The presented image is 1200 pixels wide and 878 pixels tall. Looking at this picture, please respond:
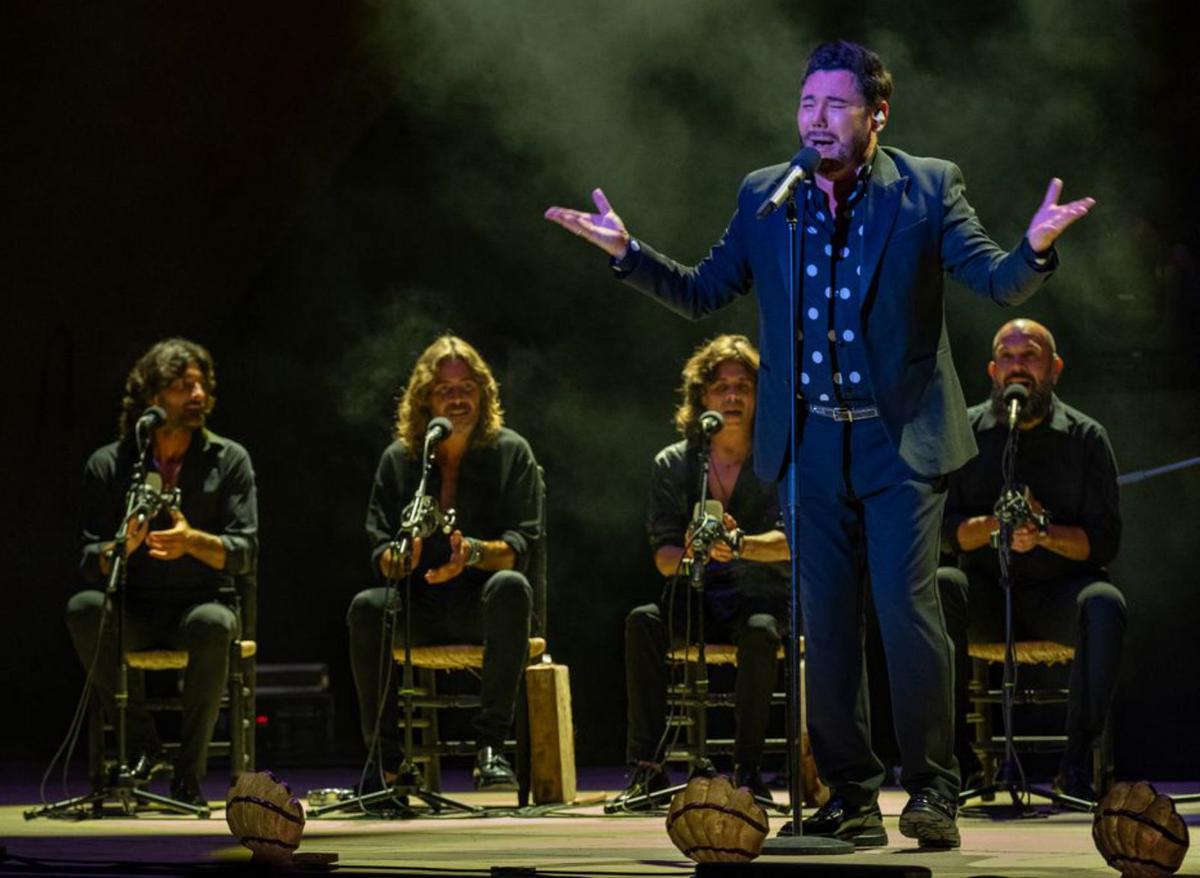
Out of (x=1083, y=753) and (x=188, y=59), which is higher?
(x=188, y=59)

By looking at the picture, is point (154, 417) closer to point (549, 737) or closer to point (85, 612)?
point (85, 612)

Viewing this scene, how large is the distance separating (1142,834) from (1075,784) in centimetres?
251

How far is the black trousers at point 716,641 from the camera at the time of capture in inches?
212

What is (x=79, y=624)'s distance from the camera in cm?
571

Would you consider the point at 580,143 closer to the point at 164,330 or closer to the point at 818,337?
the point at 164,330

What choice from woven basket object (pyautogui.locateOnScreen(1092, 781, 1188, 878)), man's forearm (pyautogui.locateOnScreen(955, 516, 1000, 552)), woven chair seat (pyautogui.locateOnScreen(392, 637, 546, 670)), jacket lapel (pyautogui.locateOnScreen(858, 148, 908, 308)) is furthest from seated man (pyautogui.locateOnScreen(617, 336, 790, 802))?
woven basket object (pyautogui.locateOnScreen(1092, 781, 1188, 878))

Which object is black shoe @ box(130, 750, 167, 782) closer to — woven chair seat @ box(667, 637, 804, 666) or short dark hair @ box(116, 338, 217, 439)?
short dark hair @ box(116, 338, 217, 439)

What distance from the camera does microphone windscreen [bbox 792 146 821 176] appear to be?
3.21 meters

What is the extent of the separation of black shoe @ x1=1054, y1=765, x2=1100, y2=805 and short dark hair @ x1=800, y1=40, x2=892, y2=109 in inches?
93.8

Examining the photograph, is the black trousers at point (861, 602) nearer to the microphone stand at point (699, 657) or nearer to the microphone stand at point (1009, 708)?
the microphone stand at point (1009, 708)

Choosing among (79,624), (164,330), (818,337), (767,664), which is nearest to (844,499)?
(818,337)

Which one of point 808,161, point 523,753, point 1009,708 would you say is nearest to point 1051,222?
point 808,161

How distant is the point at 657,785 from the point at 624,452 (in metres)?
1.97

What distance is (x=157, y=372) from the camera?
19.1ft
